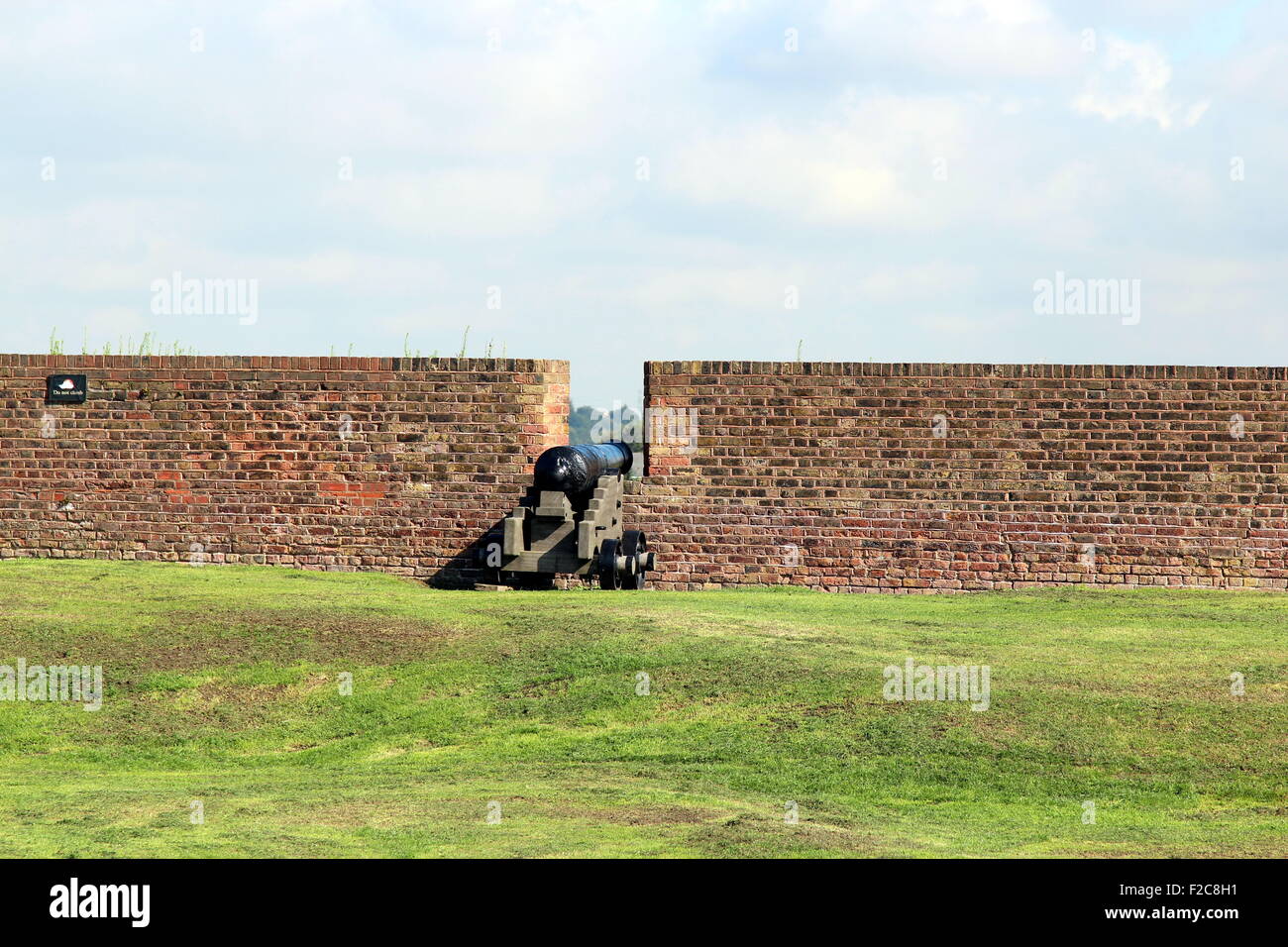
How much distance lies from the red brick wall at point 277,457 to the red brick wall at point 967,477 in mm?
1824

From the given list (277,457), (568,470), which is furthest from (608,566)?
(277,457)

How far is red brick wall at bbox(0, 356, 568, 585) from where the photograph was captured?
51.3 ft

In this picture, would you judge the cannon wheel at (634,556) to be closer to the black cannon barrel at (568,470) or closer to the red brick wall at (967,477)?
the red brick wall at (967,477)

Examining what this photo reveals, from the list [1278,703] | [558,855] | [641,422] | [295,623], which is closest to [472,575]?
[641,422]

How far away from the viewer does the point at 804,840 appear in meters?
6.32

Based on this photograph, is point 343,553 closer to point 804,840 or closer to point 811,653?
point 811,653

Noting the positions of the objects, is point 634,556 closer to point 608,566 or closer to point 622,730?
point 608,566

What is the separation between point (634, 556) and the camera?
14781 mm

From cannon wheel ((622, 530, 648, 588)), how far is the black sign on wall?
652 cm

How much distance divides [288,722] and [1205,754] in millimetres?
5916

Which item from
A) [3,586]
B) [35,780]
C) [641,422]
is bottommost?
[35,780]

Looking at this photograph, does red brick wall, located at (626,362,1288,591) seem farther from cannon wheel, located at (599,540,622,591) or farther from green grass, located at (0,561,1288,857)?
green grass, located at (0,561,1288,857)
